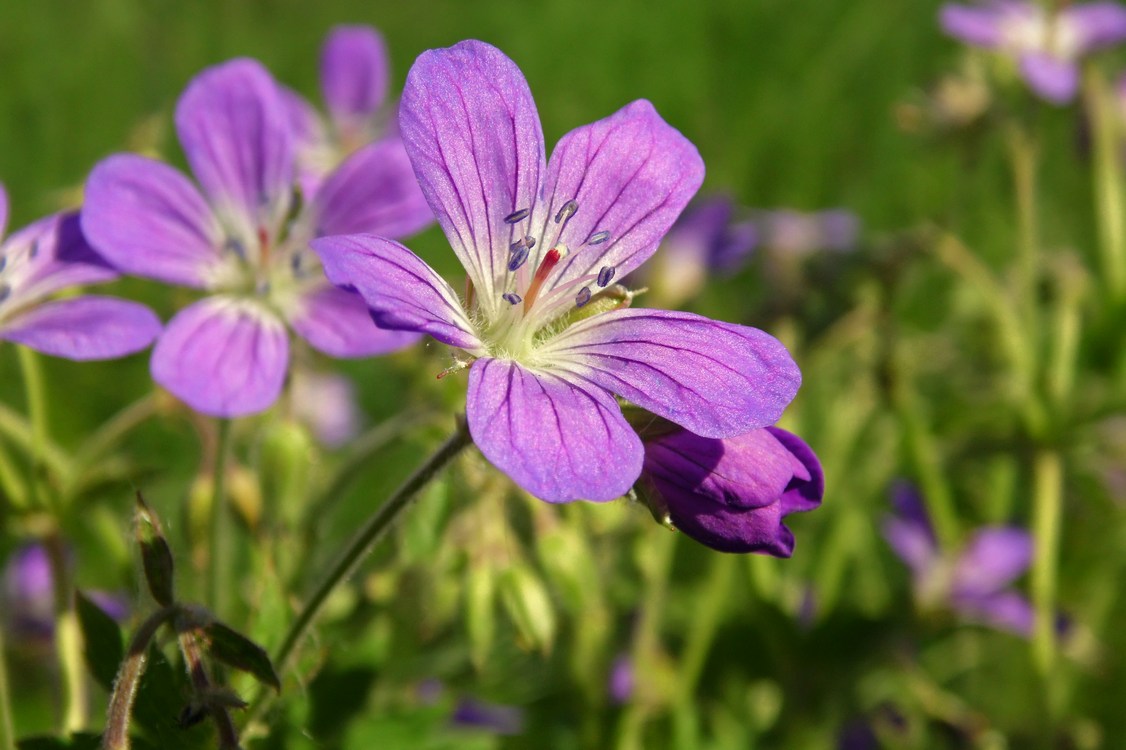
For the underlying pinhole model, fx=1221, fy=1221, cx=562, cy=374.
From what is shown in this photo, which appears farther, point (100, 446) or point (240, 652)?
point (100, 446)

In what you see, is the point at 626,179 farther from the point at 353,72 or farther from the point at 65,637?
the point at 353,72

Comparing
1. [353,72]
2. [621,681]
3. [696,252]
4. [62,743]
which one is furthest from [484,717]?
[353,72]

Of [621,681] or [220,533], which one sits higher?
[220,533]

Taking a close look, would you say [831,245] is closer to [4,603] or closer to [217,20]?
[4,603]

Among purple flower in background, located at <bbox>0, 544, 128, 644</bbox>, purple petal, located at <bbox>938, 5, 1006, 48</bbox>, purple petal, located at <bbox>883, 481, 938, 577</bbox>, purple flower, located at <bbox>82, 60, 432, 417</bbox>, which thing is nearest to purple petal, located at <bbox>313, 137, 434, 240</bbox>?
purple flower, located at <bbox>82, 60, 432, 417</bbox>

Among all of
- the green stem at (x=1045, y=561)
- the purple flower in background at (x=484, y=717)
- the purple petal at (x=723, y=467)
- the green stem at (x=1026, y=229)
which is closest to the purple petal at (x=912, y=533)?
the green stem at (x=1045, y=561)

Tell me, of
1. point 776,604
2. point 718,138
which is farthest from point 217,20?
point 776,604
